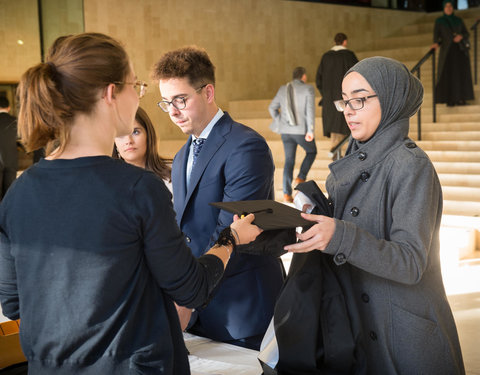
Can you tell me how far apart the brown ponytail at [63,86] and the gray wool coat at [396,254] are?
783 mm

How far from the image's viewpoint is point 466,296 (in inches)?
193

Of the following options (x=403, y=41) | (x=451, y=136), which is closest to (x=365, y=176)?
(x=451, y=136)

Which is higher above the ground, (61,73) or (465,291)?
(61,73)

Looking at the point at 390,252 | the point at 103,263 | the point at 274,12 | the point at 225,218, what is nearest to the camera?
the point at 103,263

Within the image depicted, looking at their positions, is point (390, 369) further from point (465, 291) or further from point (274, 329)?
point (465, 291)

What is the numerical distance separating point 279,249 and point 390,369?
0.50m

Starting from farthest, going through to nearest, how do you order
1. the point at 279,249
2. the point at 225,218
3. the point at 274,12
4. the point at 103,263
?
the point at 274,12 → the point at 225,218 → the point at 279,249 → the point at 103,263

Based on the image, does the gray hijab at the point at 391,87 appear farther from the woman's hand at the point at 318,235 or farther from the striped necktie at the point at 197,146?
the striped necktie at the point at 197,146

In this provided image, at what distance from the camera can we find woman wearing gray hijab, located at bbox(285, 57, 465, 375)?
67.2 inches

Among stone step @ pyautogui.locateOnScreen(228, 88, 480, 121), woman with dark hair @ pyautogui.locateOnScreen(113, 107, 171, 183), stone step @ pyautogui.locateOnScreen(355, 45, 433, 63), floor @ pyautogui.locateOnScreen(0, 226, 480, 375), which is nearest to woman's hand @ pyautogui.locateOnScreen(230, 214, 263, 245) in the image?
woman with dark hair @ pyautogui.locateOnScreen(113, 107, 171, 183)

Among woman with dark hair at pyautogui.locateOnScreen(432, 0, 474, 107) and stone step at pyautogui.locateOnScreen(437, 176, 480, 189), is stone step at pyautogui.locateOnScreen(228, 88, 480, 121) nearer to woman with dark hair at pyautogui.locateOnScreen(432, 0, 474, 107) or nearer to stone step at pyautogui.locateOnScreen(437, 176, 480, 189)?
woman with dark hair at pyautogui.locateOnScreen(432, 0, 474, 107)

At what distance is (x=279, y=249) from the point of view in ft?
5.94

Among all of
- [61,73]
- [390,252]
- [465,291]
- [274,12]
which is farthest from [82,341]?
[274,12]

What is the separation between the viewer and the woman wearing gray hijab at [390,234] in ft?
5.60
